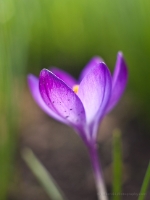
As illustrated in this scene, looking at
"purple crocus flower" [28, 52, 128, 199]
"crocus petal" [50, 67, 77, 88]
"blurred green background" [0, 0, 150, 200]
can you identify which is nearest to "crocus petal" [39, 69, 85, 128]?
"purple crocus flower" [28, 52, 128, 199]

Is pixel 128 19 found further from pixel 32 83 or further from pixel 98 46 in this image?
pixel 32 83

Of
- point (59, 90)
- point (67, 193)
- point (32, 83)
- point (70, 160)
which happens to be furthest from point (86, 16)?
point (59, 90)

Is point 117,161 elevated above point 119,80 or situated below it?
below

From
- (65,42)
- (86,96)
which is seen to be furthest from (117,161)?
(65,42)

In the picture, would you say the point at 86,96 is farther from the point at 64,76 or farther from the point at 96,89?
the point at 64,76

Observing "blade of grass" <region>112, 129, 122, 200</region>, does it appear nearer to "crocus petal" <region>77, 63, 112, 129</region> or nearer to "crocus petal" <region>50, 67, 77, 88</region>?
"crocus petal" <region>77, 63, 112, 129</region>

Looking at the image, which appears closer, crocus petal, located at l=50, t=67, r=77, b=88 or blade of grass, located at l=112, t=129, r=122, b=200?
blade of grass, located at l=112, t=129, r=122, b=200

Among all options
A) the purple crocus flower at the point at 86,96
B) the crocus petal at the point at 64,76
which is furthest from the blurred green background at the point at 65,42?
the purple crocus flower at the point at 86,96
